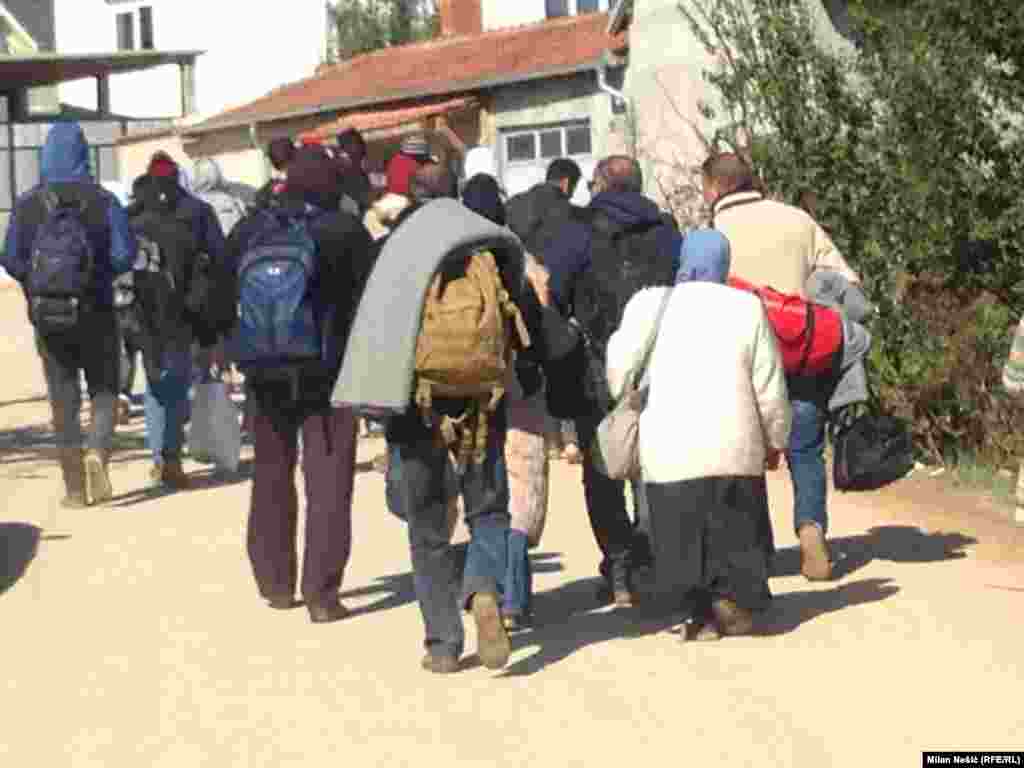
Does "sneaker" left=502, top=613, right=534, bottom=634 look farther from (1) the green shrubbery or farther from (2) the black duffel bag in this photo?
(1) the green shrubbery

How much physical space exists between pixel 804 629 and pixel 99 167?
123ft

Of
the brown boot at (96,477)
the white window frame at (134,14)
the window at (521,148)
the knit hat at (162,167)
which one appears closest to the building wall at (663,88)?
the window at (521,148)

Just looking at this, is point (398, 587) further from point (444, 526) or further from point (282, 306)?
point (444, 526)

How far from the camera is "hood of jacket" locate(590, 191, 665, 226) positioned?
10.4 m

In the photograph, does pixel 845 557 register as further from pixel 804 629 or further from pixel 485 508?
pixel 485 508

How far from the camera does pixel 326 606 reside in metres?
10.3

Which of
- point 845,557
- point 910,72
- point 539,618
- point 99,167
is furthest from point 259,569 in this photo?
point 99,167

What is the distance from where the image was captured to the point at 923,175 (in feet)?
46.1

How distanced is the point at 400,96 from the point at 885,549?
2520cm

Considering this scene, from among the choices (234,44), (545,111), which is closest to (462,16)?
(545,111)

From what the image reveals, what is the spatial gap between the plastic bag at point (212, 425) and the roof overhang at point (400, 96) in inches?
677

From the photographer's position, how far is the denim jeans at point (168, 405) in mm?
14695

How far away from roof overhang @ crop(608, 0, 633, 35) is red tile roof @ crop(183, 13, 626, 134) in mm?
137

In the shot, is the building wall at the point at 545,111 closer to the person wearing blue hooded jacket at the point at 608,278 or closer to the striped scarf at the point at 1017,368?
the person wearing blue hooded jacket at the point at 608,278
